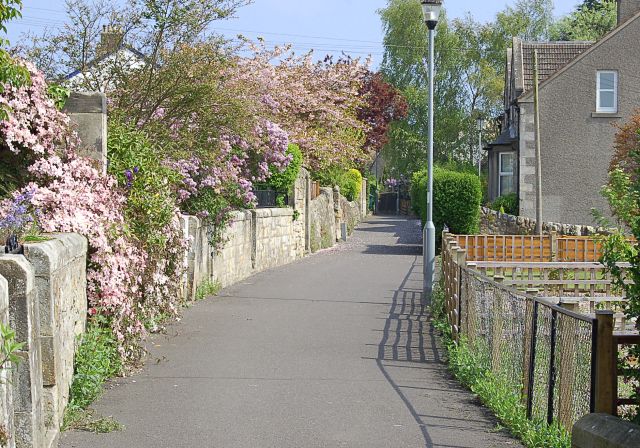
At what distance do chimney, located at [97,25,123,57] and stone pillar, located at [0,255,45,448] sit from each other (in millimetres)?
9930

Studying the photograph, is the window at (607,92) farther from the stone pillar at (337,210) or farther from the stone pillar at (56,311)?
the stone pillar at (56,311)

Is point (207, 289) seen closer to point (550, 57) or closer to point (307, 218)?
point (307, 218)

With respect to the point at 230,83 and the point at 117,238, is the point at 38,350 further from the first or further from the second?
the point at 230,83

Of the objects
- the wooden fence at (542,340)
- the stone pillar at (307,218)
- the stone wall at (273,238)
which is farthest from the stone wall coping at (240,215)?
the wooden fence at (542,340)

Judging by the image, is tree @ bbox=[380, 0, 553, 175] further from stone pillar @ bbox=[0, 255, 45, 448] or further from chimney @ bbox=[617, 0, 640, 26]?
stone pillar @ bbox=[0, 255, 45, 448]

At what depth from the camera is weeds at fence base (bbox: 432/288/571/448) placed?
7492mm

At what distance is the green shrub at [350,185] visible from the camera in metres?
44.2

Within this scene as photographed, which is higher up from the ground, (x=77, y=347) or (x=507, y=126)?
(x=507, y=126)

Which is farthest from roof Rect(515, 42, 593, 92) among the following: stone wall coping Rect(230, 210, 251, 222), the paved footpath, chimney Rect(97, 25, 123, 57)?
chimney Rect(97, 25, 123, 57)

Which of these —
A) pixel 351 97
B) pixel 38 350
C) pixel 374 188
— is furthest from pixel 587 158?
pixel 374 188

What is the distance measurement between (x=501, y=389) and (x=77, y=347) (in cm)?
400

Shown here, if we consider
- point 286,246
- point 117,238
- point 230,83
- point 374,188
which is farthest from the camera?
point 374,188

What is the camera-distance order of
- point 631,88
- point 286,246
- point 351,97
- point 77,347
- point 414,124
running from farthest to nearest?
point 414,124 → point 351,97 → point 631,88 → point 286,246 → point 77,347

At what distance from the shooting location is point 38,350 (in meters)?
6.88
